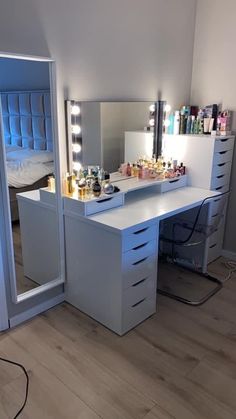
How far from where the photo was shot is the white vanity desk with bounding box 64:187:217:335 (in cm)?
195

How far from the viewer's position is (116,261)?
1.94 meters

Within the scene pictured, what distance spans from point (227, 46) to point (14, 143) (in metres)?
1.99

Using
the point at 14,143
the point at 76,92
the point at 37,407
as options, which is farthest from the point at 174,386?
the point at 76,92

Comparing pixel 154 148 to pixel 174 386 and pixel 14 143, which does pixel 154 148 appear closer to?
pixel 14 143

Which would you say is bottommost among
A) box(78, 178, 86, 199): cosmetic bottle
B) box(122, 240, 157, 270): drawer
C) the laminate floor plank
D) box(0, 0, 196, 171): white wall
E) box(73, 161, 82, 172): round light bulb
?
the laminate floor plank

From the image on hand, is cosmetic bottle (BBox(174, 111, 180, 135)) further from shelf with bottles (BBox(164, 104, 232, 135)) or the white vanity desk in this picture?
the white vanity desk

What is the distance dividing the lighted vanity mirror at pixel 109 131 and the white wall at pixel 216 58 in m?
0.60

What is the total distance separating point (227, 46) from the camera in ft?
9.07

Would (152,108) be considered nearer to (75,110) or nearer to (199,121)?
(199,121)

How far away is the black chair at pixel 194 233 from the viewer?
Result: 2525 millimetres

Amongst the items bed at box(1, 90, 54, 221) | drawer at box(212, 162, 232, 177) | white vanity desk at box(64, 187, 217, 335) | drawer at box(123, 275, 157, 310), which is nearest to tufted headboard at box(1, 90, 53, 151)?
bed at box(1, 90, 54, 221)

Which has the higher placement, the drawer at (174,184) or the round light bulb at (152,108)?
the round light bulb at (152,108)

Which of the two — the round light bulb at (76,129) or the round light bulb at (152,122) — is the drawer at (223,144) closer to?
the round light bulb at (152,122)

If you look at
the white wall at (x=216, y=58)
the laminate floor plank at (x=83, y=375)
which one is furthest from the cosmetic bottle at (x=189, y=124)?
the laminate floor plank at (x=83, y=375)
